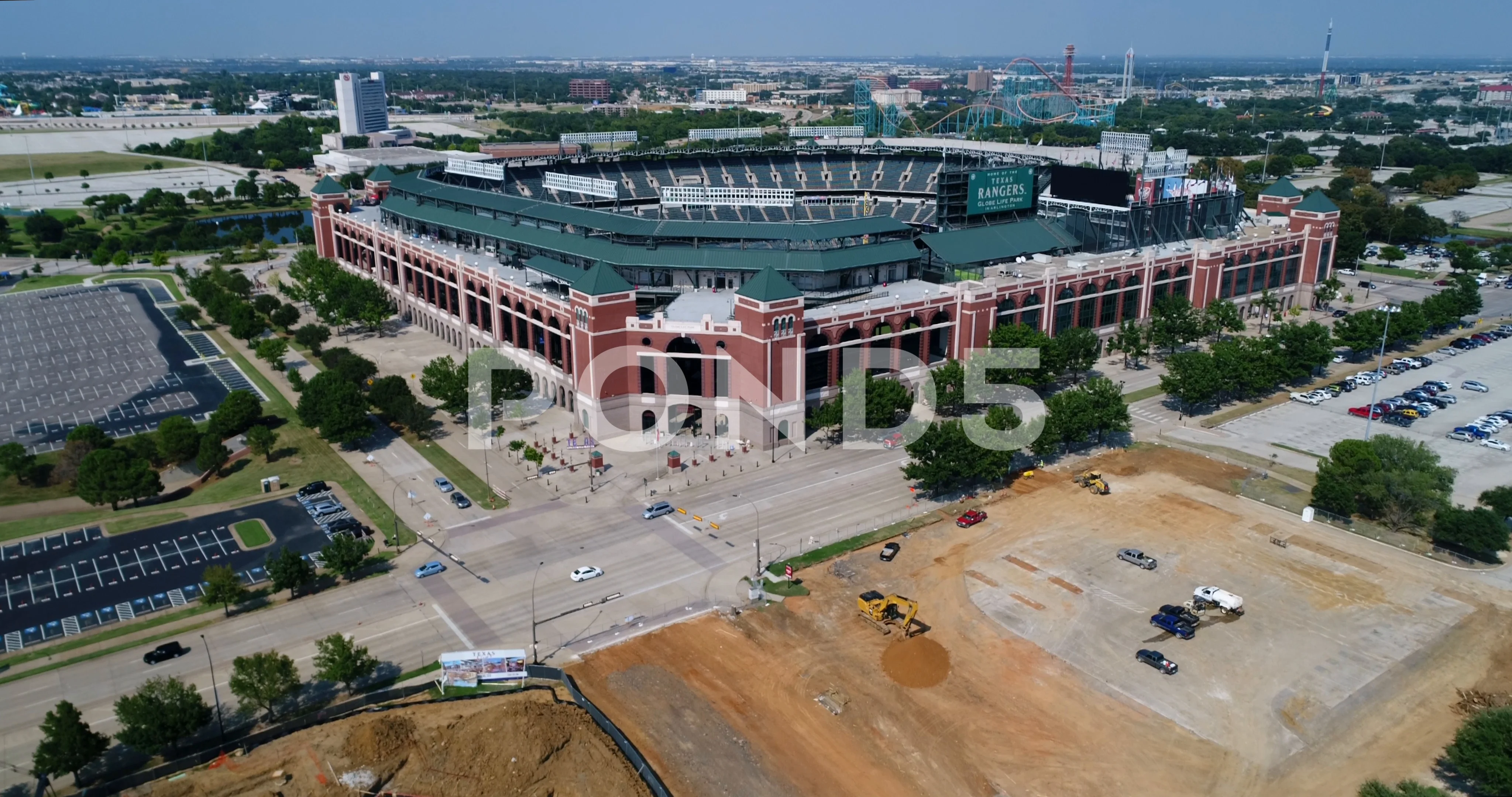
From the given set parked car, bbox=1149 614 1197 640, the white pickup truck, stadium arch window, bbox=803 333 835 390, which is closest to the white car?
stadium arch window, bbox=803 333 835 390

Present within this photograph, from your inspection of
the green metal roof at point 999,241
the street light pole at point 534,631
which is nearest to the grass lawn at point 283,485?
the street light pole at point 534,631

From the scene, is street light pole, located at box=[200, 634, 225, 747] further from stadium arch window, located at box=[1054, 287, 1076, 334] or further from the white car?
stadium arch window, located at box=[1054, 287, 1076, 334]

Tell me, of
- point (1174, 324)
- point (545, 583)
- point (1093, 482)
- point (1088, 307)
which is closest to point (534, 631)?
point (545, 583)

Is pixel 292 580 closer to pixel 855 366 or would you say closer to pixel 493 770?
pixel 493 770

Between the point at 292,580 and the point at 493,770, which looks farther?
the point at 292,580

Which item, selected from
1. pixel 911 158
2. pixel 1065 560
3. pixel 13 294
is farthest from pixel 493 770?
pixel 13 294

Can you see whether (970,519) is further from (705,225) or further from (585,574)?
(705,225)
